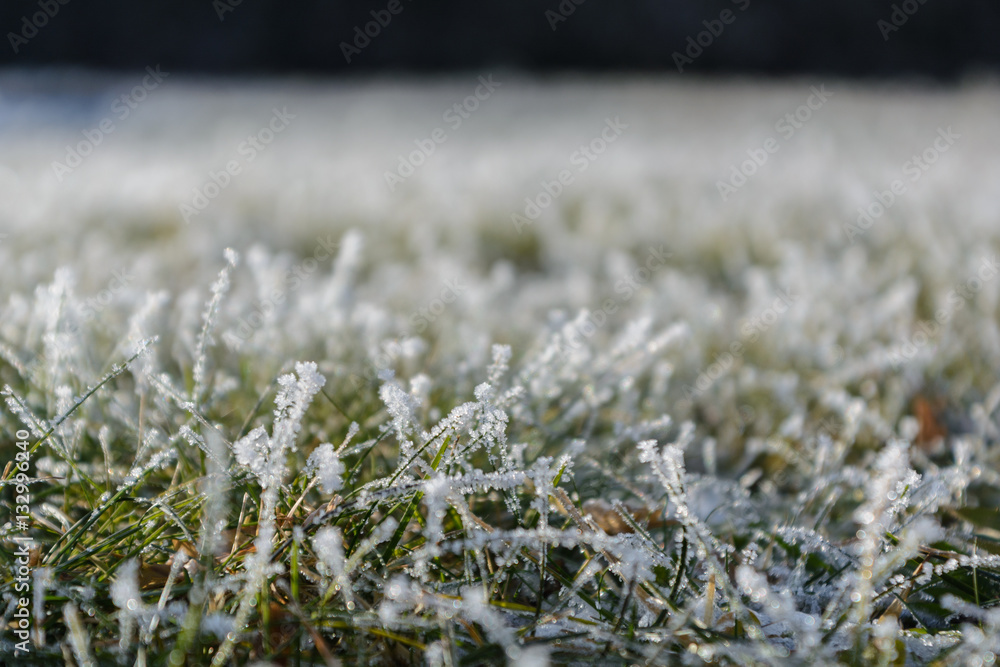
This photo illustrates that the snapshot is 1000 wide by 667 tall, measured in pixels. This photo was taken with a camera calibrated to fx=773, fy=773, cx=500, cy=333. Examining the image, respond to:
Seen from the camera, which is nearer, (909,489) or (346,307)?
(909,489)

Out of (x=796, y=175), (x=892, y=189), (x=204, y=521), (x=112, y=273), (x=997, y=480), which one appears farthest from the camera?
(x=796, y=175)

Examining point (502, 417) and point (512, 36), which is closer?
point (502, 417)

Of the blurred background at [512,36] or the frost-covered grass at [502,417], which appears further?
the blurred background at [512,36]

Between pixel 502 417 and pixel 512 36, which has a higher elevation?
pixel 502 417

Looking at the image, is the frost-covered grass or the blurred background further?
the blurred background

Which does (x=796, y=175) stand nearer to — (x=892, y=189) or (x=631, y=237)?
(x=892, y=189)

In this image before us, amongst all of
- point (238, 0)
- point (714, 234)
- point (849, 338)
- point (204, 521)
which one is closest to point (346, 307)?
point (204, 521)

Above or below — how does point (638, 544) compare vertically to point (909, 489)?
below

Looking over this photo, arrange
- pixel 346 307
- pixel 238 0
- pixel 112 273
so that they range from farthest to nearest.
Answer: pixel 238 0, pixel 112 273, pixel 346 307
